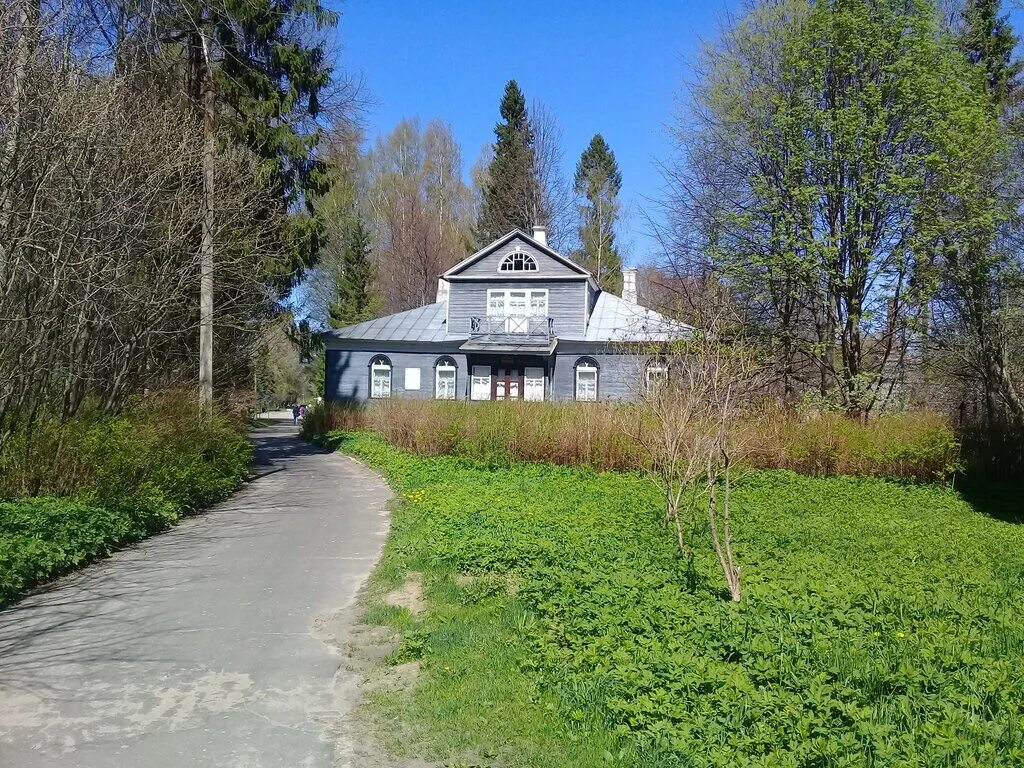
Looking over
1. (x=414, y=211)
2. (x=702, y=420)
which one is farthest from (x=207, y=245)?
(x=414, y=211)

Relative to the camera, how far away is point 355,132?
2309 cm

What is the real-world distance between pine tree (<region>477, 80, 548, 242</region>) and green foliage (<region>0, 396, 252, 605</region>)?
33431mm

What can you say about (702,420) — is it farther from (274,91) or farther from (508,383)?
(508,383)

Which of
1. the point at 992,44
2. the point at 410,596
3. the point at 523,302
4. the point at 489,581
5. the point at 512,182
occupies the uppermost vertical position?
the point at 512,182

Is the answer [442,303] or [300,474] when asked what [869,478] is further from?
[442,303]

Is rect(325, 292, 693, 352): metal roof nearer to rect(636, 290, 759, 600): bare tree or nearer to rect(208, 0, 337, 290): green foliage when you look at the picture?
rect(208, 0, 337, 290): green foliage

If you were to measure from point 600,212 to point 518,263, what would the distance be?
19.1m

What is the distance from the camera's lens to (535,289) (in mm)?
33844

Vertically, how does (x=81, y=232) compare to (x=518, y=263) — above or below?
below

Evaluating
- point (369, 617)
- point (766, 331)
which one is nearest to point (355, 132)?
point (766, 331)

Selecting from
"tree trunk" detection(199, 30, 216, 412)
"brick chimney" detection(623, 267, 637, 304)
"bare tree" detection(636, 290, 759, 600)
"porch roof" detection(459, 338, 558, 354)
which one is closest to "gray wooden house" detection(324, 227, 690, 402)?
"porch roof" detection(459, 338, 558, 354)

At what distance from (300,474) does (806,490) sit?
11.7m

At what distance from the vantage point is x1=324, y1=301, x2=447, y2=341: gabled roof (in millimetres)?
34875

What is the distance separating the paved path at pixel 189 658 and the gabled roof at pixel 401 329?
24.5 meters
